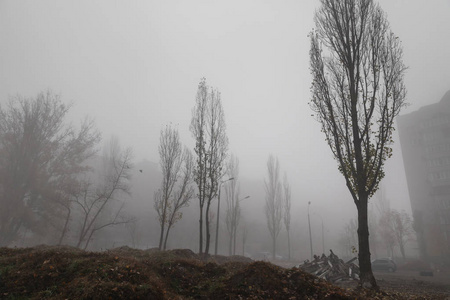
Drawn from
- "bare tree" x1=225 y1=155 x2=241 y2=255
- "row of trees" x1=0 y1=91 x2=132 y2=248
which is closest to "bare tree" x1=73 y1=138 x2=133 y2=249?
"row of trees" x1=0 y1=91 x2=132 y2=248

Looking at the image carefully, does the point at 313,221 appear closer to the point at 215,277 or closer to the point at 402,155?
the point at 402,155

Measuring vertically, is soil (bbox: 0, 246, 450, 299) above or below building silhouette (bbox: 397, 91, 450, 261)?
below

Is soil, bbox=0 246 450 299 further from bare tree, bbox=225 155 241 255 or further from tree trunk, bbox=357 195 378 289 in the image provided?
bare tree, bbox=225 155 241 255

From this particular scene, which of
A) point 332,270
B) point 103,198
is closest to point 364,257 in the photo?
point 332,270

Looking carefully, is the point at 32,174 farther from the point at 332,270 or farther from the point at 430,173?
the point at 430,173

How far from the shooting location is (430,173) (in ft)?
148

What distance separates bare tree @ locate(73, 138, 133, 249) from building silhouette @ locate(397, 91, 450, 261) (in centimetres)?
4824

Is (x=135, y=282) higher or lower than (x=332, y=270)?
higher

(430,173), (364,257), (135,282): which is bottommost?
(135,282)

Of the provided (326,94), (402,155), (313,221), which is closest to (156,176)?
(313,221)

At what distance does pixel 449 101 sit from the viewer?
158ft

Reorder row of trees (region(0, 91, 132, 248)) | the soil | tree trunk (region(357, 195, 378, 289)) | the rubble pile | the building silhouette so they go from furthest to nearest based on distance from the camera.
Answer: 1. the building silhouette
2. row of trees (region(0, 91, 132, 248))
3. the rubble pile
4. tree trunk (region(357, 195, 378, 289))
5. the soil

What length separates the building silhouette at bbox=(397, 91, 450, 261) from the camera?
4172 centimetres

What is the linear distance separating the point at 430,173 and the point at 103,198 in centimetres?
5421
